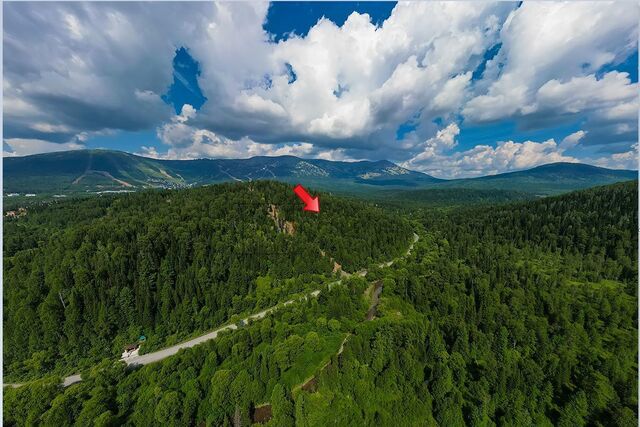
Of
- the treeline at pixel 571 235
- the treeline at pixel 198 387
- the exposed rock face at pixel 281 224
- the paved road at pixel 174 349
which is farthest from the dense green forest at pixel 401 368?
the exposed rock face at pixel 281 224

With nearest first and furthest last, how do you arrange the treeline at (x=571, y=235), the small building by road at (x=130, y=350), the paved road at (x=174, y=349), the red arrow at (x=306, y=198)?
the paved road at (x=174, y=349) → the small building by road at (x=130, y=350) → the red arrow at (x=306, y=198) → the treeline at (x=571, y=235)

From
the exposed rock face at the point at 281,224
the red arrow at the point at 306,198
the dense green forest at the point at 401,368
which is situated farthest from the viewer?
the exposed rock face at the point at 281,224

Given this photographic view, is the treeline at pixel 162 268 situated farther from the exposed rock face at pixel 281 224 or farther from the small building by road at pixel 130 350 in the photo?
the small building by road at pixel 130 350

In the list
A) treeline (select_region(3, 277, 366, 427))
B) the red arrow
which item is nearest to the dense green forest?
treeline (select_region(3, 277, 366, 427))

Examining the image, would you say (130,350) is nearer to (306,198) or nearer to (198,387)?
(198,387)

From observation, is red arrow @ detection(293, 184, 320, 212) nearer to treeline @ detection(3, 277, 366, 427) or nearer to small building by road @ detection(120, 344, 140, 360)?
treeline @ detection(3, 277, 366, 427)

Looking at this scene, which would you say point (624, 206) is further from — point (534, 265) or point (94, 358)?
point (94, 358)

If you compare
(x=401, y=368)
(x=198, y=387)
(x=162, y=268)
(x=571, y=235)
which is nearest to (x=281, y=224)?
(x=162, y=268)

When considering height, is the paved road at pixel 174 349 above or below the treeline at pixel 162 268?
below
